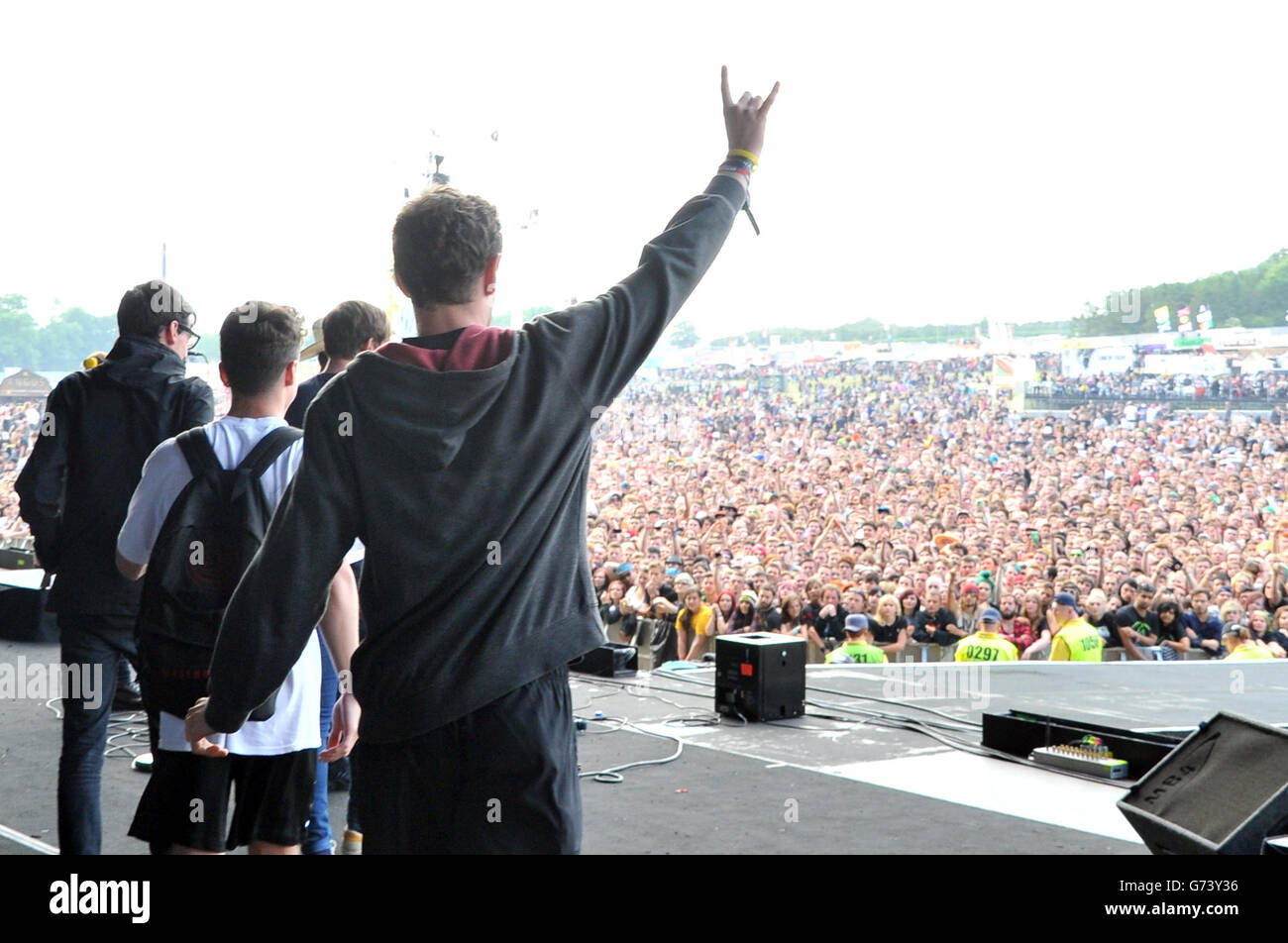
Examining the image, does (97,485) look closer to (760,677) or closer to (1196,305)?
(760,677)

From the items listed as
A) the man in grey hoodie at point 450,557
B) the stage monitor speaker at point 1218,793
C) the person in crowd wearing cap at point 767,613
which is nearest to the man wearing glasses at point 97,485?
the man in grey hoodie at point 450,557

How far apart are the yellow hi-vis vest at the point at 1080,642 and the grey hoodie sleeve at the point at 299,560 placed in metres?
5.95

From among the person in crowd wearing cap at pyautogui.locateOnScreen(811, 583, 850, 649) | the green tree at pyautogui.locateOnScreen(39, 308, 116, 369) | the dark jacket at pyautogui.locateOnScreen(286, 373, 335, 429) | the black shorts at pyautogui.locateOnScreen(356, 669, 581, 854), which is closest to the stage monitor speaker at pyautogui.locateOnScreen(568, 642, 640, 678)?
the person in crowd wearing cap at pyautogui.locateOnScreen(811, 583, 850, 649)

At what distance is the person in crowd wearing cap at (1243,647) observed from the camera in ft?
21.8

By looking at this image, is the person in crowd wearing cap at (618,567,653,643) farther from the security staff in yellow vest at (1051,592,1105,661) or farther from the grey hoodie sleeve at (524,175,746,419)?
the grey hoodie sleeve at (524,175,746,419)

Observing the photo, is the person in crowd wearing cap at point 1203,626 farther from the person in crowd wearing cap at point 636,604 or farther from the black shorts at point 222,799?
the black shorts at point 222,799

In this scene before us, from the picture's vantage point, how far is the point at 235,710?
4.25 feet

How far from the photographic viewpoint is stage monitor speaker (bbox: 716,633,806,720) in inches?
182

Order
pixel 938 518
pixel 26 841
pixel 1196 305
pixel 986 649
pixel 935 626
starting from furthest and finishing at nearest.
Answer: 1. pixel 1196 305
2. pixel 938 518
3. pixel 935 626
4. pixel 986 649
5. pixel 26 841

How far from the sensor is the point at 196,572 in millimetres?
1714

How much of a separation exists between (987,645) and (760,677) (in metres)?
2.36

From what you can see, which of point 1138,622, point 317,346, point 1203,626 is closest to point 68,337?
point 1138,622

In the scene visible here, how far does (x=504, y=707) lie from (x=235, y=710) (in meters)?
0.30
